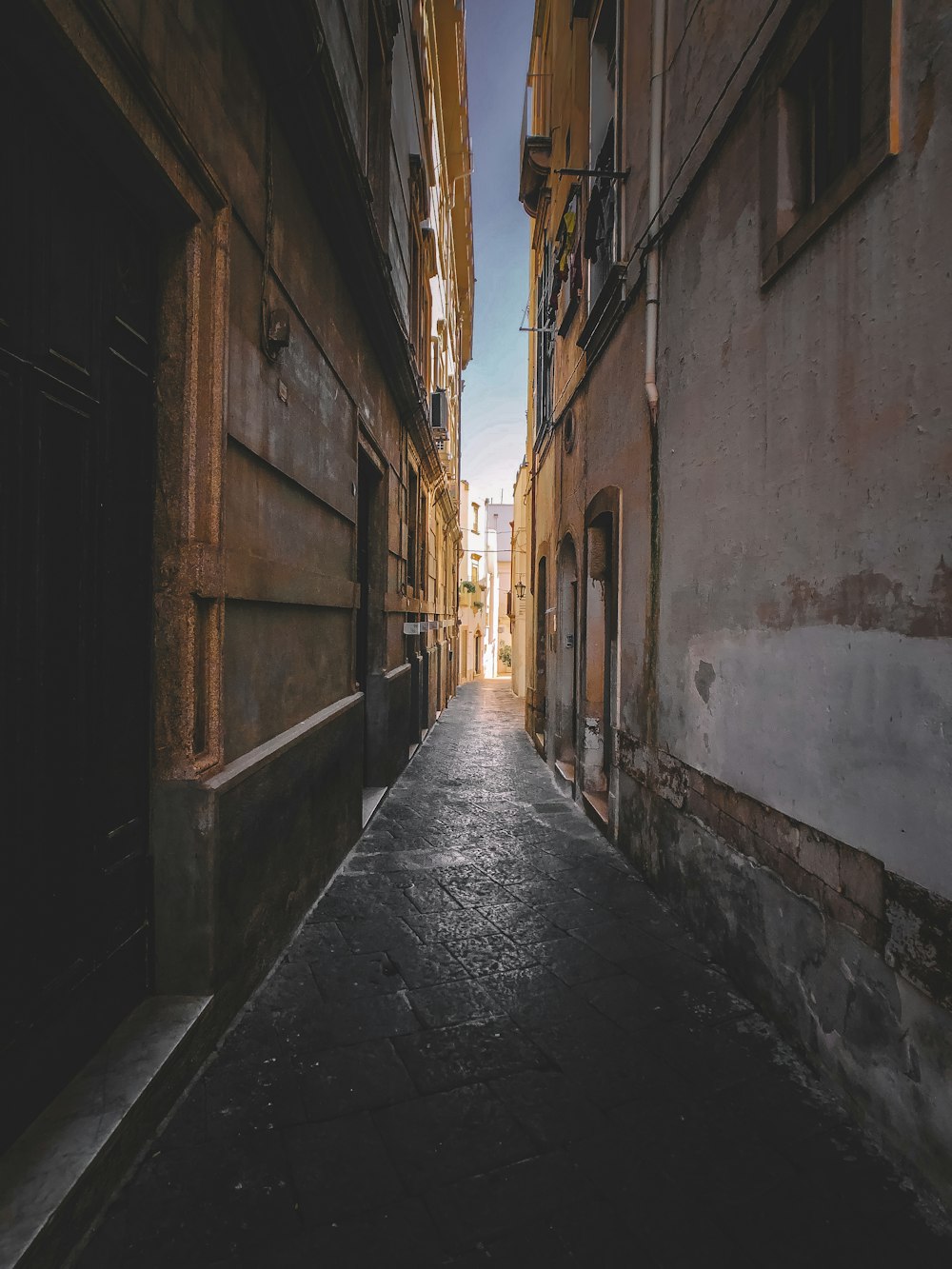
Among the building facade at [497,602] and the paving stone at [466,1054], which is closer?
the paving stone at [466,1054]

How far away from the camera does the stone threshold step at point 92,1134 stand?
1544 millimetres

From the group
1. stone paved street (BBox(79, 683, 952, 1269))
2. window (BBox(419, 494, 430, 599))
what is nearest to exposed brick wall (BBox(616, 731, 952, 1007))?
stone paved street (BBox(79, 683, 952, 1269))

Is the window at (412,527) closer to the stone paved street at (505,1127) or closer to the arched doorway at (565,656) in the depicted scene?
the arched doorway at (565,656)

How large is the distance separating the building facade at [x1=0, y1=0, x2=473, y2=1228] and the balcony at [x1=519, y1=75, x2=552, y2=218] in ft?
21.4

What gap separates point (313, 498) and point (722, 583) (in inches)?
101

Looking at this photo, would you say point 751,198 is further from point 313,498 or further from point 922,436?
point 313,498

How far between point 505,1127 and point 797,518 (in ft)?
8.76

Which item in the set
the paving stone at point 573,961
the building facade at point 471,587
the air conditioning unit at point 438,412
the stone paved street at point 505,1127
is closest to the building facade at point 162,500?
the stone paved street at point 505,1127

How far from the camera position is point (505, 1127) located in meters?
2.14

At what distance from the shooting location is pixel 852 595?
2385 mm

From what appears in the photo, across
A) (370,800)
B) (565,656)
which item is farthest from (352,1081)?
(565,656)

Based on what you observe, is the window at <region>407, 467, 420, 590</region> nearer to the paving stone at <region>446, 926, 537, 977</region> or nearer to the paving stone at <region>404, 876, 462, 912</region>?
the paving stone at <region>404, 876, 462, 912</region>

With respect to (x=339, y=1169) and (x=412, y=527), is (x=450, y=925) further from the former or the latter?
(x=412, y=527)

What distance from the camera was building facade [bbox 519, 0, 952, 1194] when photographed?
205 centimetres
